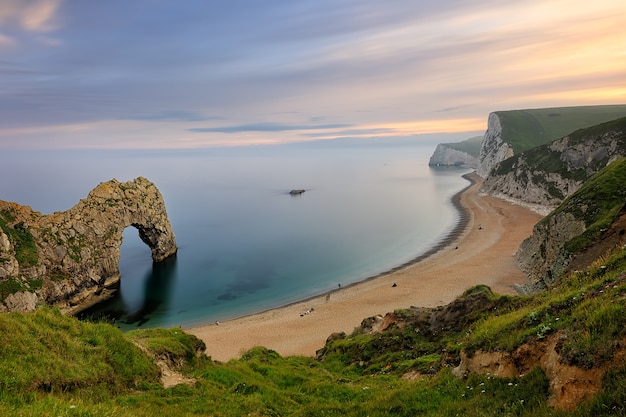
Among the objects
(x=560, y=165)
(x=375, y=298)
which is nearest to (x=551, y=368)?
→ (x=375, y=298)

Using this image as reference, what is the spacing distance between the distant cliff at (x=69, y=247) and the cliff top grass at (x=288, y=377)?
131 ft

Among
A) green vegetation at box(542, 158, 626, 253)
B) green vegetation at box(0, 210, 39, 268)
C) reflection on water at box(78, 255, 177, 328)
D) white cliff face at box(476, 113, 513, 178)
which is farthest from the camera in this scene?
white cliff face at box(476, 113, 513, 178)

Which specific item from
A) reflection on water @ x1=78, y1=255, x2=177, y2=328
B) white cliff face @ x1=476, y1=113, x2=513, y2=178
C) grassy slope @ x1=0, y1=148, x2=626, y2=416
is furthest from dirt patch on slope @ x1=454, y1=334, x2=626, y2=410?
white cliff face @ x1=476, y1=113, x2=513, y2=178

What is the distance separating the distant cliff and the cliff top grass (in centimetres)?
3987

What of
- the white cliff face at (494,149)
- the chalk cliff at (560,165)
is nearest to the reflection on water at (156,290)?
the chalk cliff at (560,165)

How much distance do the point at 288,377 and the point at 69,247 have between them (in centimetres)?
5369

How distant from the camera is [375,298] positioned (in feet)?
176

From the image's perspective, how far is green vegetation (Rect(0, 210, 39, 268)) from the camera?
158ft

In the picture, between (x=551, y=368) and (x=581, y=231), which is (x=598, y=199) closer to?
(x=581, y=231)

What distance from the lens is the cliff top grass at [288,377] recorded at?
8.40 m

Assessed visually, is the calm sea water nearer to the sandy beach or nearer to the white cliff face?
the sandy beach

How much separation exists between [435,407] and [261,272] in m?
63.2

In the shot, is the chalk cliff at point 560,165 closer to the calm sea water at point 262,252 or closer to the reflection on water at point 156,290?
the calm sea water at point 262,252

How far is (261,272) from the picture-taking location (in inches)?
2817
